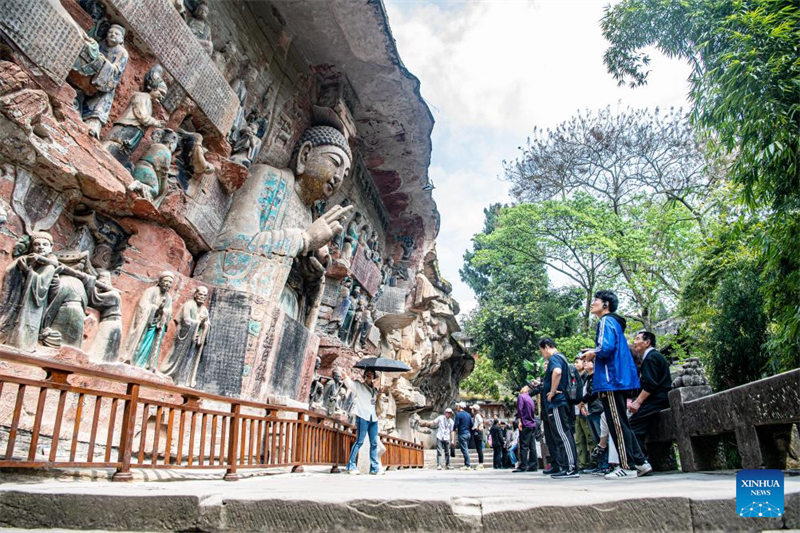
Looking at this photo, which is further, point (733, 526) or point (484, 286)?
point (484, 286)

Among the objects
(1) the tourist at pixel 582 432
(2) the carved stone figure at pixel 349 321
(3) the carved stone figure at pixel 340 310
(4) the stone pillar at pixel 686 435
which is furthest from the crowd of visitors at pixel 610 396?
(2) the carved stone figure at pixel 349 321

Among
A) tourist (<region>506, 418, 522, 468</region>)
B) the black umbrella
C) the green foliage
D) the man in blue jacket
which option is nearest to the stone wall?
the black umbrella

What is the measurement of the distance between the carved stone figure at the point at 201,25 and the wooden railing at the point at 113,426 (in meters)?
4.27

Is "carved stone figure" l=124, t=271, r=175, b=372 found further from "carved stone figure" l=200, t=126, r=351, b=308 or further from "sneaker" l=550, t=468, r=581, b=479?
"sneaker" l=550, t=468, r=581, b=479

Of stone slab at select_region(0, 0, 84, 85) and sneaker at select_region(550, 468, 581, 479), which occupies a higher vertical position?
stone slab at select_region(0, 0, 84, 85)

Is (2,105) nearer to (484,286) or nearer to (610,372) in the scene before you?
(610,372)

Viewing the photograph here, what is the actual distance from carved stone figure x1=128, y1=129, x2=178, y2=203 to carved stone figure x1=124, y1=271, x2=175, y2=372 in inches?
40.2

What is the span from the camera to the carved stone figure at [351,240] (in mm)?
11258

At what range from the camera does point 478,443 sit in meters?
10.5

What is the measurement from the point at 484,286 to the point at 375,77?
19.9m

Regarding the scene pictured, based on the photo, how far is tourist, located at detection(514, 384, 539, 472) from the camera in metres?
7.37

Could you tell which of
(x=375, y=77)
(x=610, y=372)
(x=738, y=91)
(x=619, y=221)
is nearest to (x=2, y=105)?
(x=610, y=372)

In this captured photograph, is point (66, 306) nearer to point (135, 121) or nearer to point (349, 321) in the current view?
point (135, 121)

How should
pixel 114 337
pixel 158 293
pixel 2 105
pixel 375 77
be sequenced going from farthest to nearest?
pixel 375 77 → pixel 158 293 → pixel 114 337 → pixel 2 105
